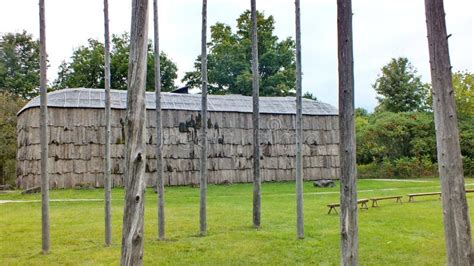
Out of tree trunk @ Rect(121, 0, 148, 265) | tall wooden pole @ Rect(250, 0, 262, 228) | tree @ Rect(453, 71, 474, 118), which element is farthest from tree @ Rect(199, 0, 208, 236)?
tree @ Rect(453, 71, 474, 118)

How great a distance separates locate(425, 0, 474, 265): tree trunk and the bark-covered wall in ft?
66.7

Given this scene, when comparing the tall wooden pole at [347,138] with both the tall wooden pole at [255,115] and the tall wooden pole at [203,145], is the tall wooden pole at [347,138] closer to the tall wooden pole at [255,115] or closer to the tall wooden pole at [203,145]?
the tall wooden pole at [203,145]

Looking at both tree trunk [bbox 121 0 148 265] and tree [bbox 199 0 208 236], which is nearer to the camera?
tree trunk [bbox 121 0 148 265]

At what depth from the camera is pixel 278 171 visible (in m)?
27.6

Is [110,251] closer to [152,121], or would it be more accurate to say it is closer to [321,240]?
[321,240]

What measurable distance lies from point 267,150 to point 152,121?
7.37m

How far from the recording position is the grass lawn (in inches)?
298

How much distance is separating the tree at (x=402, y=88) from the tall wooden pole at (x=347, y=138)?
3847 centimetres

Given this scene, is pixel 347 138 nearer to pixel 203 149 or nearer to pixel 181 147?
pixel 203 149

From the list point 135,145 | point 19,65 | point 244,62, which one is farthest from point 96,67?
point 135,145

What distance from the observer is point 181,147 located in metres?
25.4

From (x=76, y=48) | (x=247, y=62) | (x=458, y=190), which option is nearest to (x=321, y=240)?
(x=458, y=190)

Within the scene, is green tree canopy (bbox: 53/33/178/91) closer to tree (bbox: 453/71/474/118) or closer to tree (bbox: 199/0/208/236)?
tree (bbox: 453/71/474/118)

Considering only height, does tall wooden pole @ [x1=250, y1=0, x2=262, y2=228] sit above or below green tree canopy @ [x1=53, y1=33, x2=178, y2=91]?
below
